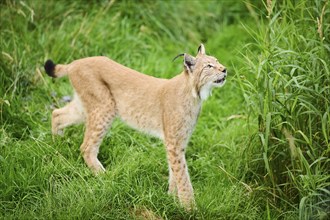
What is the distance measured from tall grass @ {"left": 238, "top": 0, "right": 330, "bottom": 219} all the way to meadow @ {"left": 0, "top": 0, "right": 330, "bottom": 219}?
0.01 m

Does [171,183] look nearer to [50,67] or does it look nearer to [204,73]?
[204,73]

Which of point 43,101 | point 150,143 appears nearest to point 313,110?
A: point 150,143

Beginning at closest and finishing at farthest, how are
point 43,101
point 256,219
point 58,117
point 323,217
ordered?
point 323,217 < point 256,219 < point 58,117 < point 43,101

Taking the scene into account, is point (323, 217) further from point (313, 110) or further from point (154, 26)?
point (154, 26)

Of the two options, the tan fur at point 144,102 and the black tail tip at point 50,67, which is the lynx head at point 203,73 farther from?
the black tail tip at point 50,67

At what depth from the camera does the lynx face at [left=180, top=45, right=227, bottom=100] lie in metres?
6.34

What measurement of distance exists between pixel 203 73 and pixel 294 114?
0.91 m

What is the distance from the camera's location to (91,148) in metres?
6.85

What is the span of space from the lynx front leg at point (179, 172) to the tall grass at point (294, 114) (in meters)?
0.69

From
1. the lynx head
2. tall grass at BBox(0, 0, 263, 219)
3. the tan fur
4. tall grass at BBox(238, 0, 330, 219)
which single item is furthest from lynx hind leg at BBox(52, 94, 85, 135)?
tall grass at BBox(238, 0, 330, 219)

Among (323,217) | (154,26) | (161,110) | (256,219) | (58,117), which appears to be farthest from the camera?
(154,26)

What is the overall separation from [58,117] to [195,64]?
169 cm

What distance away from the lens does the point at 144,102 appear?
694 cm

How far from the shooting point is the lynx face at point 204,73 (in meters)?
6.34
